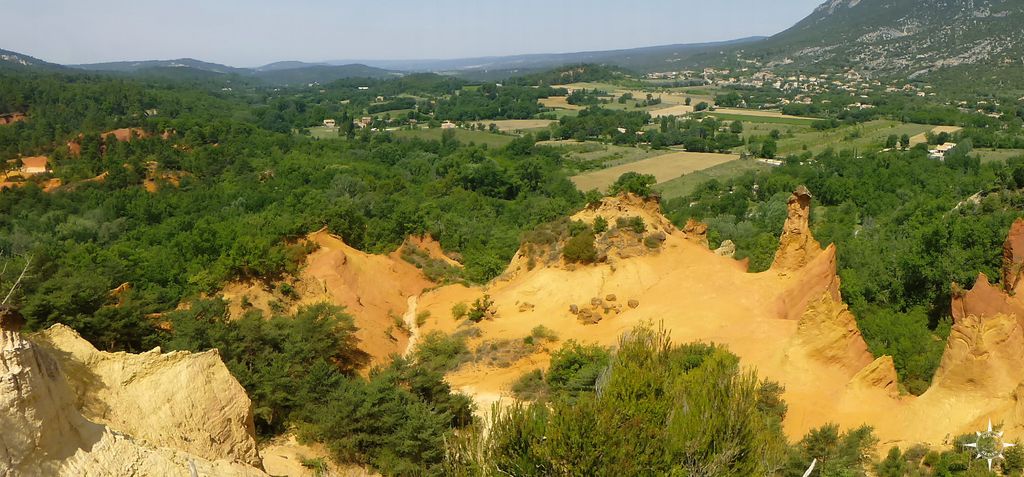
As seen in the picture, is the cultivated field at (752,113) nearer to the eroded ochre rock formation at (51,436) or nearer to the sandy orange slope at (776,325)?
the sandy orange slope at (776,325)

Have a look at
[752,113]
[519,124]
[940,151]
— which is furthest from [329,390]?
[752,113]

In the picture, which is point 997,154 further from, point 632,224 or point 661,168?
point 632,224

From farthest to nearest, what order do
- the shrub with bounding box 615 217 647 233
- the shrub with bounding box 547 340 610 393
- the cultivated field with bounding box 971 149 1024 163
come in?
the cultivated field with bounding box 971 149 1024 163
the shrub with bounding box 615 217 647 233
the shrub with bounding box 547 340 610 393

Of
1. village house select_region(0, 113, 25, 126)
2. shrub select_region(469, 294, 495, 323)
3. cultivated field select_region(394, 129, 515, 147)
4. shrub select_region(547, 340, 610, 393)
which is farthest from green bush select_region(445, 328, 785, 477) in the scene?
village house select_region(0, 113, 25, 126)

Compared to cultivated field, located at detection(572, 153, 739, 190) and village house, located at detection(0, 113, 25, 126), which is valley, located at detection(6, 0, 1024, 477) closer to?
cultivated field, located at detection(572, 153, 739, 190)

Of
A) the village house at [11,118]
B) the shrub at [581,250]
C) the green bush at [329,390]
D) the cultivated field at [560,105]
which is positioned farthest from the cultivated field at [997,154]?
the village house at [11,118]

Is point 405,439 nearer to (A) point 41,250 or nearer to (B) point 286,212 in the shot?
(A) point 41,250
